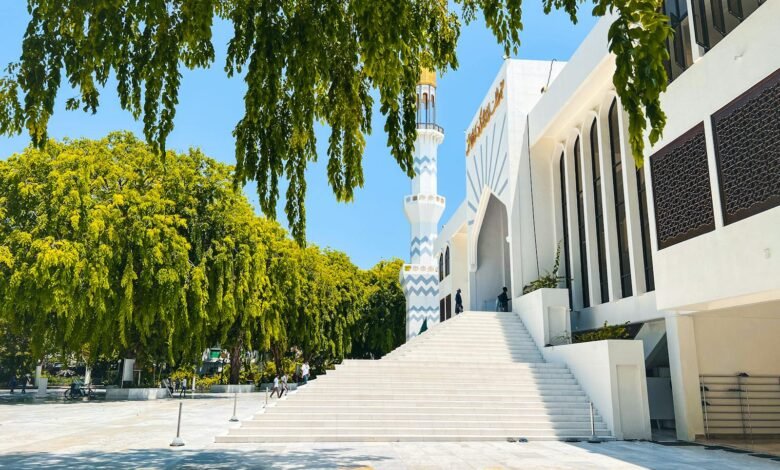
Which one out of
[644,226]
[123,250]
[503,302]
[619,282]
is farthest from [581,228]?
[123,250]

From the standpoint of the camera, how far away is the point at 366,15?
15.6ft

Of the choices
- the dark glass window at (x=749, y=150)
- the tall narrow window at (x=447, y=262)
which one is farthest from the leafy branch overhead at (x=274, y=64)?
the tall narrow window at (x=447, y=262)

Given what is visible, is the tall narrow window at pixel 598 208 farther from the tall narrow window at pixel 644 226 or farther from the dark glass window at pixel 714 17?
the dark glass window at pixel 714 17

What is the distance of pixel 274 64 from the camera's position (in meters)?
5.46

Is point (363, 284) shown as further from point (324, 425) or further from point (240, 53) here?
point (240, 53)

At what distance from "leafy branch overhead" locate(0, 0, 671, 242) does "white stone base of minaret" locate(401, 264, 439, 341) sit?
31.8 metres

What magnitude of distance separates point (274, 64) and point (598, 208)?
17480mm

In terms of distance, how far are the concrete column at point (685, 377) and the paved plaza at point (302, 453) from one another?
1262 millimetres

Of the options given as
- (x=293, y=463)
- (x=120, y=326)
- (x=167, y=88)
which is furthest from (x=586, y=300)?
(x=167, y=88)

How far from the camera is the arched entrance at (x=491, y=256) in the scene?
30.2 meters

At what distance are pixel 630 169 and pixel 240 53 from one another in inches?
568

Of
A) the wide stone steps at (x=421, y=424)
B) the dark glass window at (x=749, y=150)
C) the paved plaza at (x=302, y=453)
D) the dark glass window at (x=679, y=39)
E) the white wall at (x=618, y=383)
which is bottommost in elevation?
the paved plaza at (x=302, y=453)

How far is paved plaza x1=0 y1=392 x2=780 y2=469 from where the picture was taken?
9.38 metres

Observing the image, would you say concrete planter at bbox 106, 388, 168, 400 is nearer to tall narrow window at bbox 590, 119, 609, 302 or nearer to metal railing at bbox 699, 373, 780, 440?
tall narrow window at bbox 590, 119, 609, 302
